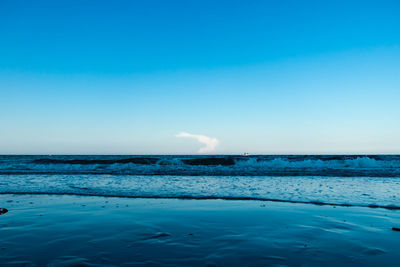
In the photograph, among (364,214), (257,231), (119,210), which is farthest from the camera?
(119,210)

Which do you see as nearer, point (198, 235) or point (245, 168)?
point (198, 235)

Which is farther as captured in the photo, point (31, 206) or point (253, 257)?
point (31, 206)

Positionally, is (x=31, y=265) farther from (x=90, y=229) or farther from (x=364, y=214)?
(x=364, y=214)

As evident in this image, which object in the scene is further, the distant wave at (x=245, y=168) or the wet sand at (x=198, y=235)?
the distant wave at (x=245, y=168)

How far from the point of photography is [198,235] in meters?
4.89

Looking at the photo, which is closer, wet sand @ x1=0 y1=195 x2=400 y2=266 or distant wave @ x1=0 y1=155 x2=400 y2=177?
wet sand @ x1=0 y1=195 x2=400 y2=266

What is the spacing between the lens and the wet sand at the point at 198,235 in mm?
3760

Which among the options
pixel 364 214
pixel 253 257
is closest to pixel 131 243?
pixel 253 257

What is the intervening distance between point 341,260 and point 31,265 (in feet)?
12.9

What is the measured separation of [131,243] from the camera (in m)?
4.42

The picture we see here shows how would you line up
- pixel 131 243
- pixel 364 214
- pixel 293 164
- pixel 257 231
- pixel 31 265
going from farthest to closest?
pixel 293 164
pixel 364 214
pixel 257 231
pixel 131 243
pixel 31 265

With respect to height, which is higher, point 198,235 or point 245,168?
point 245,168

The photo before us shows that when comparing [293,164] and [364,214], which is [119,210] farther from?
[293,164]

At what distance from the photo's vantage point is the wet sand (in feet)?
12.3
